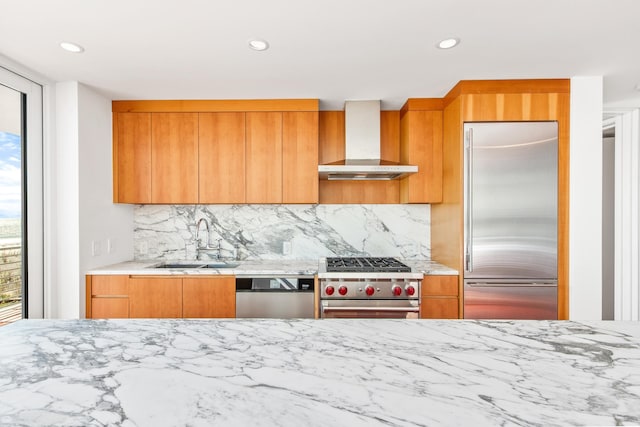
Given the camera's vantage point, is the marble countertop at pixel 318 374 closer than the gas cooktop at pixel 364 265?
Yes

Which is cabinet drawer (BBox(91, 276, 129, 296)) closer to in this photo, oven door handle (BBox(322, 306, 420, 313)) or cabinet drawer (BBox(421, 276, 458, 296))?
oven door handle (BBox(322, 306, 420, 313))

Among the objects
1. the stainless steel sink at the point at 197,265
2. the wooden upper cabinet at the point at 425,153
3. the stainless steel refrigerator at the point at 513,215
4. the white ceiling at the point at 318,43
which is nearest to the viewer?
the white ceiling at the point at 318,43

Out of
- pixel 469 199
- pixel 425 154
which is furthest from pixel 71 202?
pixel 469 199

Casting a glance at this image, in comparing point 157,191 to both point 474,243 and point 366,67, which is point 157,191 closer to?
point 366,67

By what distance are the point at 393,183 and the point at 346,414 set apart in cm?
278

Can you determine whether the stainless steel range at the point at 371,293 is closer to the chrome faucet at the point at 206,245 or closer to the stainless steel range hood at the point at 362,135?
the stainless steel range hood at the point at 362,135

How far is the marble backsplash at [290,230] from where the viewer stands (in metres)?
3.22

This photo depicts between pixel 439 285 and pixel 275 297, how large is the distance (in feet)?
4.21

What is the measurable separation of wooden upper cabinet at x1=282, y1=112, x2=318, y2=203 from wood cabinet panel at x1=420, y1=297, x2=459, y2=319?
1.26m

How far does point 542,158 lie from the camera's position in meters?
2.44

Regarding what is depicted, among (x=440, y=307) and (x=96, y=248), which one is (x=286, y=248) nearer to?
(x=440, y=307)

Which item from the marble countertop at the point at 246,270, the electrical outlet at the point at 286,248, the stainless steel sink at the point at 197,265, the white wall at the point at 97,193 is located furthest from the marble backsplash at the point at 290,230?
the marble countertop at the point at 246,270

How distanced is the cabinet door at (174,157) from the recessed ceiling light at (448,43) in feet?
6.79

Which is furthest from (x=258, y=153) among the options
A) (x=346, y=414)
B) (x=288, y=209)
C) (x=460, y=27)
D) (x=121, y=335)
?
(x=346, y=414)
